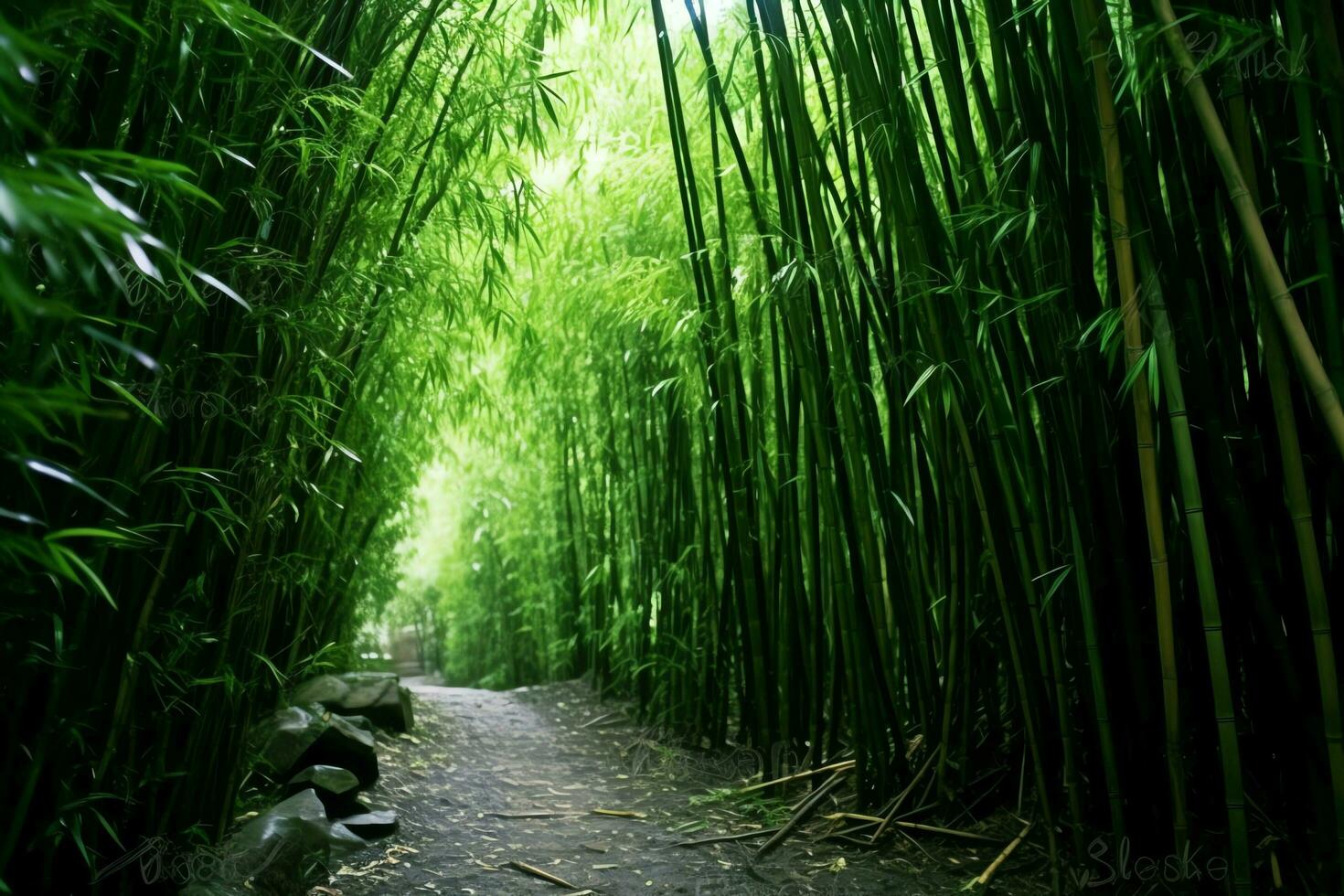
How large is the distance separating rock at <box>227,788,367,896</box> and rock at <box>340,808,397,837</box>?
0.15 metres

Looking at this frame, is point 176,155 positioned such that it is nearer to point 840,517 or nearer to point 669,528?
point 840,517

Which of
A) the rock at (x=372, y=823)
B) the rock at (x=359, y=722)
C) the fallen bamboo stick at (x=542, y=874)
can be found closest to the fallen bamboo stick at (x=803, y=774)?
the fallen bamboo stick at (x=542, y=874)

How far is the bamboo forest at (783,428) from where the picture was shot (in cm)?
149

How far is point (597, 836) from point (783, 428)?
1265 millimetres

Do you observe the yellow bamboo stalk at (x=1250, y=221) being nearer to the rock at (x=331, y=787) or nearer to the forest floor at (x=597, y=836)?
the forest floor at (x=597, y=836)

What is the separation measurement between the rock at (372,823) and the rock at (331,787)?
0.04 metres

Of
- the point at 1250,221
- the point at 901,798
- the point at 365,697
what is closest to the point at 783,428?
the point at 901,798

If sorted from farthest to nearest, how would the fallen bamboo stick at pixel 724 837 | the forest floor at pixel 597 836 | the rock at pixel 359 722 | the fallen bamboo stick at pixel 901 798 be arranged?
the rock at pixel 359 722 → the fallen bamboo stick at pixel 724 837 → the fallen bamboo stick at pixel 901 798 → the forest floor at pixel 597 836

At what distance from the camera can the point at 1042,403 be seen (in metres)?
1.90

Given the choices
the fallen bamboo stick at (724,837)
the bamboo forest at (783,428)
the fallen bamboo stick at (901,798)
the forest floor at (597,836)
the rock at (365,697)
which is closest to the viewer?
the bamboo forest at (783,428)

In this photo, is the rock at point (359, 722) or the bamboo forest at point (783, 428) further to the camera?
the rock at point (359, 722)

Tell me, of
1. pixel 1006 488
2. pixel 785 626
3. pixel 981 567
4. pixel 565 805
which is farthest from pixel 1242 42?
pixel 565 805

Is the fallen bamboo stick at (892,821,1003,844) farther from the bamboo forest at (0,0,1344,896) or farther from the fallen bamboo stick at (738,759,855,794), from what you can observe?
the fallen bamboo stick at (738,759,855,794)

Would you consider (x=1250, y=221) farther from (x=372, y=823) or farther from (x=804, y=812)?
(x=372, y=823)
